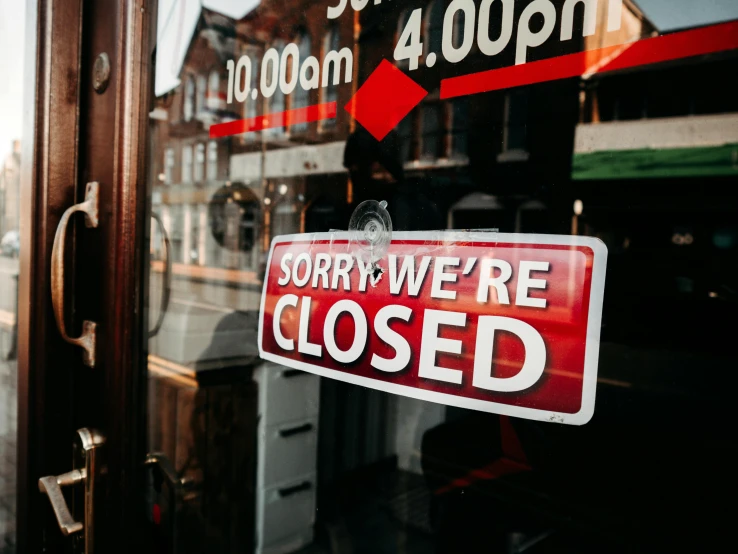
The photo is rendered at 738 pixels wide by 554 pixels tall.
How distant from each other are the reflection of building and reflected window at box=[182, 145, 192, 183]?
1.77ft

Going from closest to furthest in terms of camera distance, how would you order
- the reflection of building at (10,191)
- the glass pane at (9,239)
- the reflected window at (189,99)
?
1. the reflected window at (189,99)
2. the glass pane at (9,239)
3. the reflection of building at (10,191)

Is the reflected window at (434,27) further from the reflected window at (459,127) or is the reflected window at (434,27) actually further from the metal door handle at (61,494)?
the metal door handle at (61,494)

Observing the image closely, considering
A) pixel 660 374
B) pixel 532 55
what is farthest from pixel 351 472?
pixel 532 55

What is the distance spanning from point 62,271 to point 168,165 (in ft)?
1.09

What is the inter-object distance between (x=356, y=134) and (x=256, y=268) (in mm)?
388

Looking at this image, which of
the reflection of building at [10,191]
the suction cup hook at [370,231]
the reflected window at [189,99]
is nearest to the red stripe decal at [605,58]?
the suction cup hook at [370,231]

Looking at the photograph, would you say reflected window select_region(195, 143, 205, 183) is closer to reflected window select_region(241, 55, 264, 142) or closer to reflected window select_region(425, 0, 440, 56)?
reflected window select_region(241, 55, 264, 142)

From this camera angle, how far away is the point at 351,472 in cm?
100

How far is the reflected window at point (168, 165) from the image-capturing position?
1.24 metres

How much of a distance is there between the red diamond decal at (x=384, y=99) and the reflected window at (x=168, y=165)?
54cm

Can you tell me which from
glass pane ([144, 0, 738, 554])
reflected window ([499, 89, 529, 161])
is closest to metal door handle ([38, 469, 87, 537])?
glass pane ([144, 0, 738, 554])

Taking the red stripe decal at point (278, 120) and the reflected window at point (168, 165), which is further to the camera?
the reflected window at point (168, 165)

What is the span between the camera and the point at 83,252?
122cm

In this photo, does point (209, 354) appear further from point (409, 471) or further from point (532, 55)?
point (532, 55)
